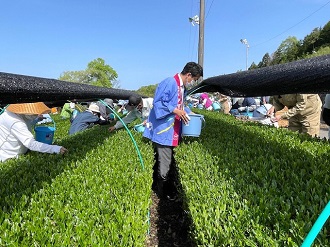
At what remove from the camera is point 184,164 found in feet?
11.8

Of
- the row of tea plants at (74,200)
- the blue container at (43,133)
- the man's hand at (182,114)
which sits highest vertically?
the man's hand at (182,114)

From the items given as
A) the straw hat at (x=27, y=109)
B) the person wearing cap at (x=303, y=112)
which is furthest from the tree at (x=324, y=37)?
the straw hat at (x=27, y=109)

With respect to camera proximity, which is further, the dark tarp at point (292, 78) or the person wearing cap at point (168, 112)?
the person wearing cap at point (168, 112)

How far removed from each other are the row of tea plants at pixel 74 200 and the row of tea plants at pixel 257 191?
18.9 inches

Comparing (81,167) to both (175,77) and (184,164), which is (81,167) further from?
(175,77)

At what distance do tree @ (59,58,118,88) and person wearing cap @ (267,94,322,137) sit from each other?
82.6m

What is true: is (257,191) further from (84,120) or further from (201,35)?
(201,35)

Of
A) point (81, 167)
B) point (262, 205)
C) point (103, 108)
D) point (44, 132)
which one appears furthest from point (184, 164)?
point (103, 108)

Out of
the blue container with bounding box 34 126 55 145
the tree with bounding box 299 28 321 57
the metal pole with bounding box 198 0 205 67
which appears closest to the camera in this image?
the blue container with bounding box 34 126 55 145

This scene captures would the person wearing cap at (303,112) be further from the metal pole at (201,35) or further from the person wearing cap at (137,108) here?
the metal pole at (201,35)

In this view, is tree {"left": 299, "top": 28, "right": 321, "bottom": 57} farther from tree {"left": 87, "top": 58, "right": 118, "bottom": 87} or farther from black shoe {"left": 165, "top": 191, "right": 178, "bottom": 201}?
black shoe {"left": 165, "top": 191, "right": 178, "bottom": 201}

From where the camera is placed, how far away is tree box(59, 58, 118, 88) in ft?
285

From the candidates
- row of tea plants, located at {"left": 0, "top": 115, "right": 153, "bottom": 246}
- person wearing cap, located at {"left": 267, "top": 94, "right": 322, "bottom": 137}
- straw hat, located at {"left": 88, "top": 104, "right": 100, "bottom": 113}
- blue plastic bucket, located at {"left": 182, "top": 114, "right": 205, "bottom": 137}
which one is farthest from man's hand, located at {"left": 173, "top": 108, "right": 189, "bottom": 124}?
straw hat, located at {"left": 88, "top": 104, "right": 100, "bottom": 113}

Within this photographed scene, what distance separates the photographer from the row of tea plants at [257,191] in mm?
1725
